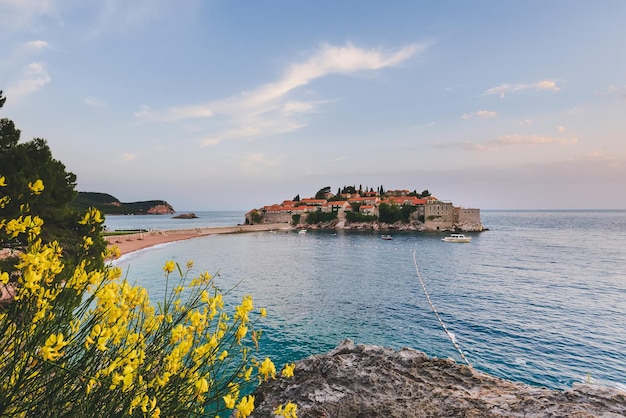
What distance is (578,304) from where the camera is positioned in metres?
24.0

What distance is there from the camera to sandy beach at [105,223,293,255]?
57094 millimetres

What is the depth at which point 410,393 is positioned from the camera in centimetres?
673

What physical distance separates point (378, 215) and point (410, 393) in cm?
10402

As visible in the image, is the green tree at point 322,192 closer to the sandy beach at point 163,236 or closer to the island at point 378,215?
the island at point 378,215

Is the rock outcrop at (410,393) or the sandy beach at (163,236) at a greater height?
the rock outcrop at (410,393)

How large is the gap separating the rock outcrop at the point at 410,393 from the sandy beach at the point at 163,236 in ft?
141

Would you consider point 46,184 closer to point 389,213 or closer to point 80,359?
point 80,359

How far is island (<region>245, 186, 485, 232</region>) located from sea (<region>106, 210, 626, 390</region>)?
2000 inches

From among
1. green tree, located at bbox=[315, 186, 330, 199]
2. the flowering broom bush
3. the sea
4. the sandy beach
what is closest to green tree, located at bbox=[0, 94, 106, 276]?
the sea

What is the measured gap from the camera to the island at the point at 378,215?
96831 millimetres

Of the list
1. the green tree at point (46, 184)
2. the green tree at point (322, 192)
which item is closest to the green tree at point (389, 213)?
the green tree at point (322, 192)

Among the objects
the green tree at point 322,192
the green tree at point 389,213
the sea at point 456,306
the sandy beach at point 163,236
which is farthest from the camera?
the green tree at point 322,192

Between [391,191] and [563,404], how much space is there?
483ft

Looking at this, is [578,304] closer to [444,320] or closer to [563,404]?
[444,320]
